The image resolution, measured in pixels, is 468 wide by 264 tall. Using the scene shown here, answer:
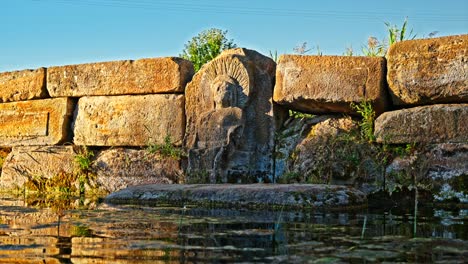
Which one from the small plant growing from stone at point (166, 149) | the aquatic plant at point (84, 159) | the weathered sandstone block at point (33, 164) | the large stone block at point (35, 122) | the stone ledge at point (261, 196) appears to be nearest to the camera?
the stone ledge at point (261, 196)

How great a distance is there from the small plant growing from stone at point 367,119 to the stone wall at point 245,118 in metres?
0.03

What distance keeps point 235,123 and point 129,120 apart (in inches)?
63.6

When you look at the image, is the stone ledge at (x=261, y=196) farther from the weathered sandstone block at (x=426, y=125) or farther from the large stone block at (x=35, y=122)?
the large stone block at (x=35, y=122)

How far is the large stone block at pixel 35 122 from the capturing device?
8812 mm

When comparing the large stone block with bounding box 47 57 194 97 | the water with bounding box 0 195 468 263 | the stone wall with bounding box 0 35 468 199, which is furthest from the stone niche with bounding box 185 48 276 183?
the water with bounding box 0 195 468 263

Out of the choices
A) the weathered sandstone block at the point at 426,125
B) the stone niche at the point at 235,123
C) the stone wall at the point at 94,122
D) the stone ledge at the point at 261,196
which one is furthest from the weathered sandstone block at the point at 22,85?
the weathered sandstone block at the point at 426,125

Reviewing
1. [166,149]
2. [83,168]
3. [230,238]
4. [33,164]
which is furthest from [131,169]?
[230,238]

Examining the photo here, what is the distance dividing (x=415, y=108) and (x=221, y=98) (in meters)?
2.16

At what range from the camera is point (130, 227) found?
385cm

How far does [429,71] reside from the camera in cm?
664

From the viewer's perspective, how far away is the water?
2691 mm

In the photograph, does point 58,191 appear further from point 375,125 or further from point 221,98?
point 375,125

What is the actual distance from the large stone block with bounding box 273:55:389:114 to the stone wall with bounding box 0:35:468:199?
11mm

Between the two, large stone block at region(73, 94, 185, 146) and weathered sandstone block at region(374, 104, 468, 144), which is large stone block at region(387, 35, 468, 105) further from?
large stone block at region(73, 94, 185, 146)
